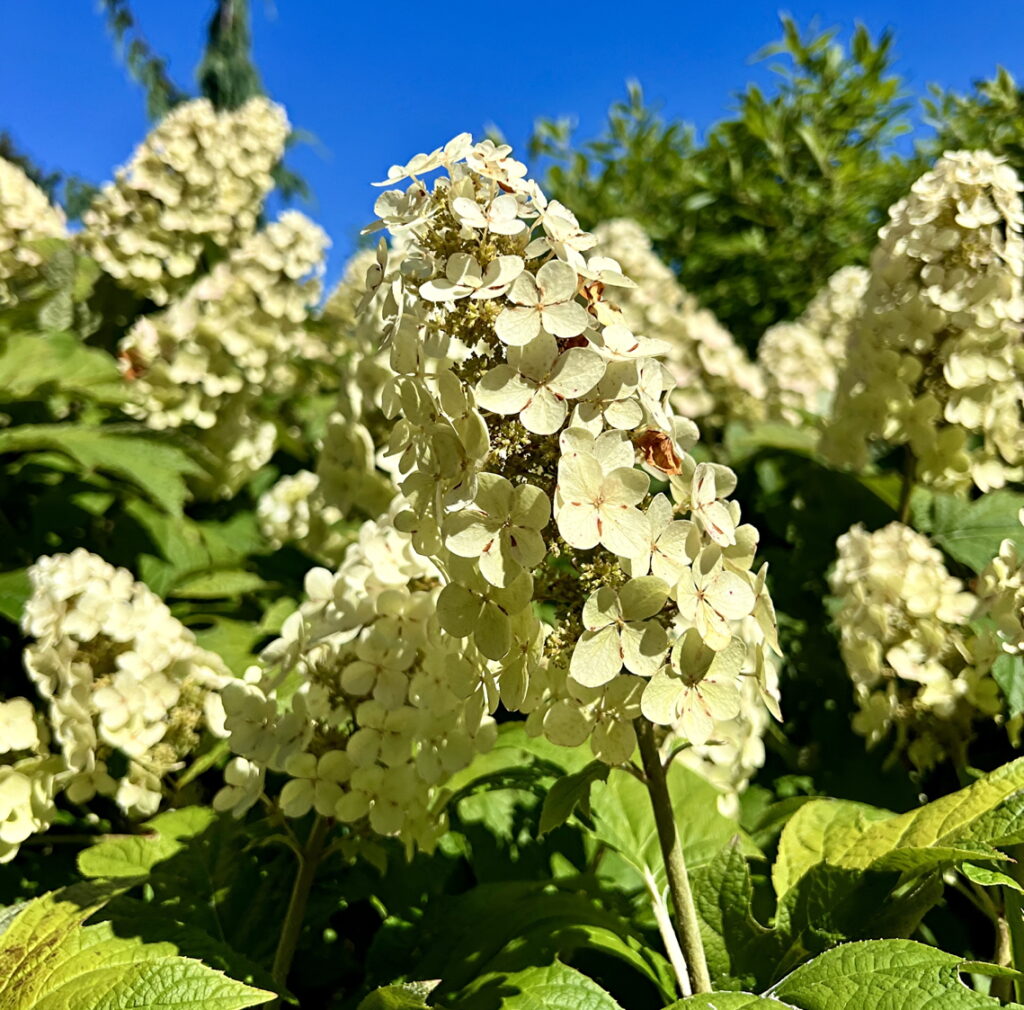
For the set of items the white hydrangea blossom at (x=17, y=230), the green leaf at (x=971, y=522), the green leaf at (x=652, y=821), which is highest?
the white hydrangea blossom at (x=17, y=230)

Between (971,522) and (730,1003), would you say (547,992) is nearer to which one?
(730,1003)

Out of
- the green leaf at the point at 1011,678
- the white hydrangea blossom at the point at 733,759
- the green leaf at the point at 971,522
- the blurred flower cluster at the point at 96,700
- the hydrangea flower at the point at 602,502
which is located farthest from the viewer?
the green leaf at the point at 971,522

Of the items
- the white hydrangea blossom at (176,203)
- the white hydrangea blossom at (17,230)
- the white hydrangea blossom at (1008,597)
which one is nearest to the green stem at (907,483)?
the white hydrangea blossom at (1008,597)

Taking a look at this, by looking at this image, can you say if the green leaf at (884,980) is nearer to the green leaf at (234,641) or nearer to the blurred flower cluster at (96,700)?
the blurred flower cluster at (96,700)

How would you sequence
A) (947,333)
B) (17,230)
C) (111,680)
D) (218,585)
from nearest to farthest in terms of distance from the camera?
(111,680) → (947,333) → (218,585) → (17,230)

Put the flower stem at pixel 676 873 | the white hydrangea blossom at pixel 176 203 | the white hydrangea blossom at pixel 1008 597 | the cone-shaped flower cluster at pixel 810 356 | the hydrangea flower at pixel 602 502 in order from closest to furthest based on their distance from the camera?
the hydrangea flower at pixel 602 502, the flower stem at pixel 676 873, the white hydrangea blossom at pixel 1008 597, the white hydrangea blossom at pixel 176 203, the cone-shaped flower cluster at pixel 810 356

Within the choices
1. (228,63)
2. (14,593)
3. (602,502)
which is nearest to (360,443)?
(14,593)

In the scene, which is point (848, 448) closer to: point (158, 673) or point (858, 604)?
point (858, 604)

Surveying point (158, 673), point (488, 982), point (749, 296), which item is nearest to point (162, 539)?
point (158, 673)
